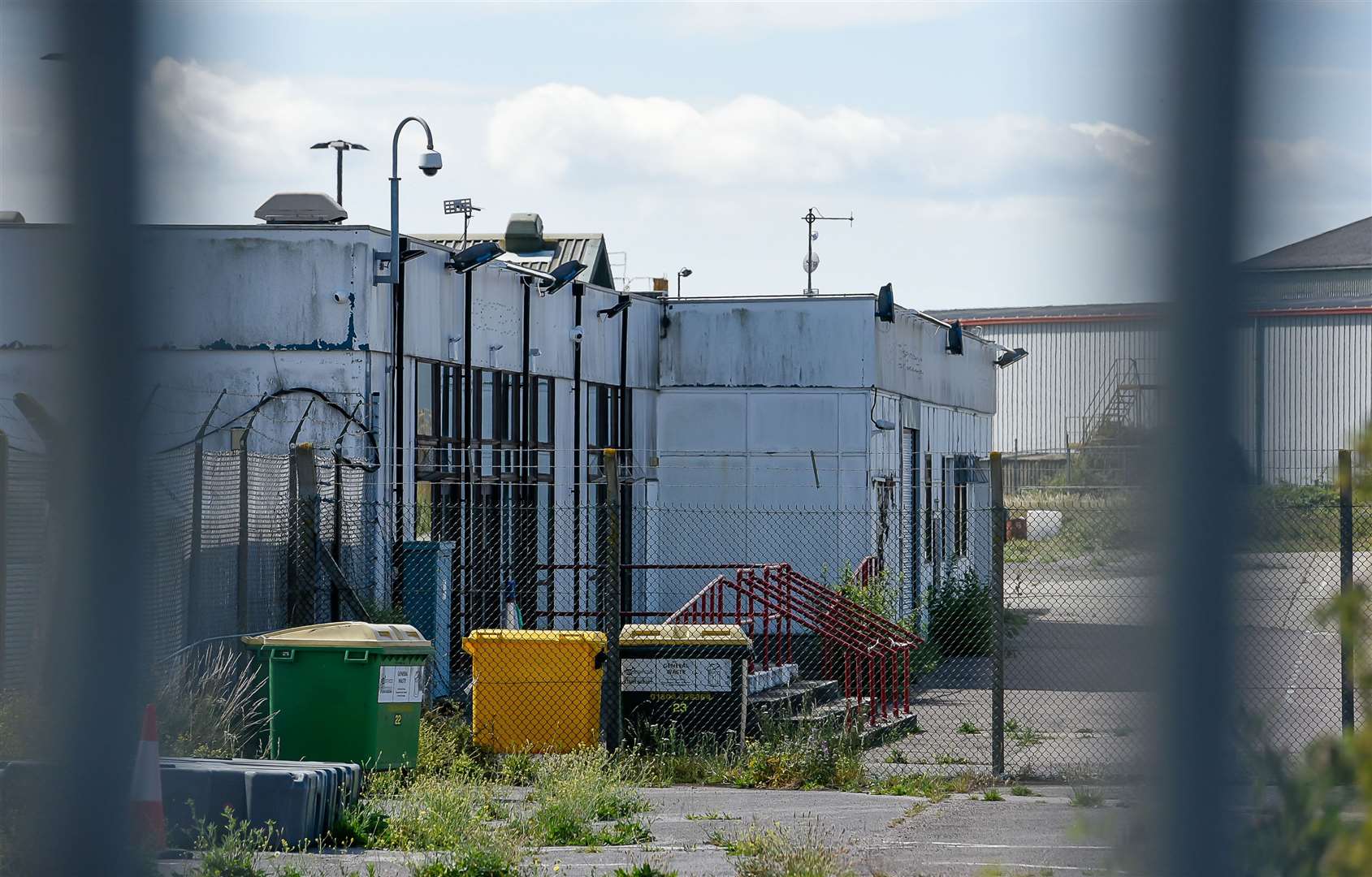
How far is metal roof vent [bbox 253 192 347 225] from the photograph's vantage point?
16.4 m

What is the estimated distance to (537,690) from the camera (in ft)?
39.1

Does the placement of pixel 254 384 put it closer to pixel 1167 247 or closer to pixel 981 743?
pixel 981 743

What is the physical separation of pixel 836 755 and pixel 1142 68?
1028 cm

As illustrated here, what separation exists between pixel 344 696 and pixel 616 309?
12.4 meters

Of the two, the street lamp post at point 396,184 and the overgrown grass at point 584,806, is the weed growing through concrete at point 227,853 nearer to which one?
the overgrown grass at point 584,806

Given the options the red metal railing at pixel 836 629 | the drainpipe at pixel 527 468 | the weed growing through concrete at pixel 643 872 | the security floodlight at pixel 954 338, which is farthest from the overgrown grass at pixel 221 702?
the security floodlight at pixel 954 338

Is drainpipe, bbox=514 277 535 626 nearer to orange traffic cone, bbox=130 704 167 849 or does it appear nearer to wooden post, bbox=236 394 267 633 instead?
wooden post, bbox=236 394 267 633

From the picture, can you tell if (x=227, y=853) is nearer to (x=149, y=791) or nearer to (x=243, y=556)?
(x=149, y=791)

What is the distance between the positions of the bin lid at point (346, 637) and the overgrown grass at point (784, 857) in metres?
3.45

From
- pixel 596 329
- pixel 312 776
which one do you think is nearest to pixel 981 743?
pixel 312 776

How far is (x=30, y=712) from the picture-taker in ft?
7.70

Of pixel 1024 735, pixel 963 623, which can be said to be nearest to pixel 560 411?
pixel 963 623

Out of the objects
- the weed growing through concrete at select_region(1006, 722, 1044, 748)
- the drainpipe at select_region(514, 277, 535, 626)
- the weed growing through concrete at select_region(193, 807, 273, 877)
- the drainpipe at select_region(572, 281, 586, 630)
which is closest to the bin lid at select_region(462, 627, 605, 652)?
the weed growing through concrete at select_region(1006, 722, 1044, 748)

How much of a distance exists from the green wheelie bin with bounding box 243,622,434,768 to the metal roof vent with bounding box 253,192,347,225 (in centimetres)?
649
